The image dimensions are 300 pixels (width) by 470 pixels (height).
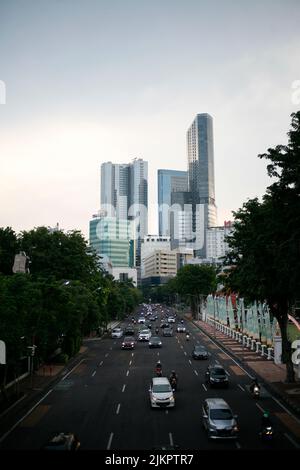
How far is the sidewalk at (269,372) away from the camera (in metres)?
29.4

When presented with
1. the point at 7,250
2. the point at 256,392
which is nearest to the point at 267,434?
the point at 256,392

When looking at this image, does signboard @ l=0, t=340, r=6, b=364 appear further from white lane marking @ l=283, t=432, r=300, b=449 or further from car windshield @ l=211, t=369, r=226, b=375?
car windshield @ l=211, t=369, r=226, b=375

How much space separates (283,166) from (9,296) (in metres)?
16.8

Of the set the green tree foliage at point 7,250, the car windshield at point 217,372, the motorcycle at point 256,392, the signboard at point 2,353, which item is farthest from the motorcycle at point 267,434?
the green tree foliage at point 7,250

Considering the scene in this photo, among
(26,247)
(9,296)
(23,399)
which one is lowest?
(23,399)

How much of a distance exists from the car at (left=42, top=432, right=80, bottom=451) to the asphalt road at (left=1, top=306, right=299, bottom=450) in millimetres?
1944

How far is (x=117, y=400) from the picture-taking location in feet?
96.8

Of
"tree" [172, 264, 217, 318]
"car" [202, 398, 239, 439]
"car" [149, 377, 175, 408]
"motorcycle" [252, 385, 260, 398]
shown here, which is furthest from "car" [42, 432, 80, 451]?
"tree" [172, 264, 217, 318]

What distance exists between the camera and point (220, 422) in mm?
20781

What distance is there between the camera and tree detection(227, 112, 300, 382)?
919 inches

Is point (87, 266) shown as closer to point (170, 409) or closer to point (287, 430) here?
point (170, 409)

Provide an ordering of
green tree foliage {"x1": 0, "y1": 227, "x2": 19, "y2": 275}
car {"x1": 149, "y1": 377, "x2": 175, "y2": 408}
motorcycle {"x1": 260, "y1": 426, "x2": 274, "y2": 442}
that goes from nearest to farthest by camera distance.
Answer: motorcycle {"x1": 260, "y1": 426, "x2": 274, "y2": 442}, car {"x1": 149, "y1": 377, "x2": 175, "y2": 408}, green tree foliage {"x1": 0, "y1": 227, "x2": 19, "y2": 275}
